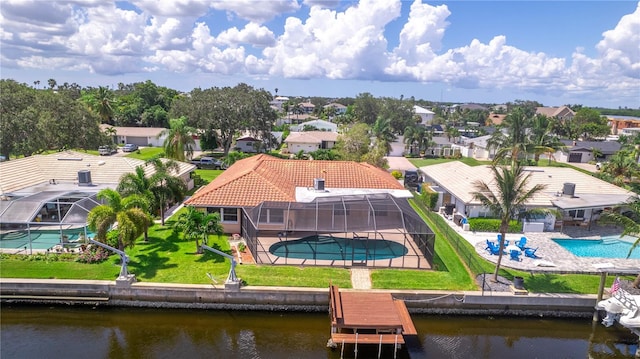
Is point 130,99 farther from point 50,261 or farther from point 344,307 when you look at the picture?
point 344,307

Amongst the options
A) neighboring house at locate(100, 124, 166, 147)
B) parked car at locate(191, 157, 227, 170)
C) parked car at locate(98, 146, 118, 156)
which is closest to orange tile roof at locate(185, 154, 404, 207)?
parked car at locate(191, 157, 227, 170)

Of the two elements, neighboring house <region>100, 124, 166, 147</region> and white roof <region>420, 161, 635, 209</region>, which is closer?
white roof <region>420, 161, 635, 209</region>

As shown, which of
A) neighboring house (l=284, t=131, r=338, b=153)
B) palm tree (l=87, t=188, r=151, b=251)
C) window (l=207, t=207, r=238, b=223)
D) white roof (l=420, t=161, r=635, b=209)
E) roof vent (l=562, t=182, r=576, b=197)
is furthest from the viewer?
neighboring house (l=284, t=131, r=338, b=153)

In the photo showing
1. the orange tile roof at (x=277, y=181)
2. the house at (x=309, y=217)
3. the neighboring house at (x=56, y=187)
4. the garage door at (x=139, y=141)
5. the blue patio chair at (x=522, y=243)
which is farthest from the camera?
the garage door at (x=139, y=141)

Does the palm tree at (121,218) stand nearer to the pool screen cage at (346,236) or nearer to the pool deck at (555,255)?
the pool screen cage at (346,236)

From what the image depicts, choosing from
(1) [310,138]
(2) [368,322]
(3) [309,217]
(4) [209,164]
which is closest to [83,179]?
(3) [309,217]

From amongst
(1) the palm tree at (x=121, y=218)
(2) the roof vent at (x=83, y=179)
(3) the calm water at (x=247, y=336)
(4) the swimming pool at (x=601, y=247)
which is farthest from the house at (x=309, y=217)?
(4) the swimming pool at (x=601, y=247)

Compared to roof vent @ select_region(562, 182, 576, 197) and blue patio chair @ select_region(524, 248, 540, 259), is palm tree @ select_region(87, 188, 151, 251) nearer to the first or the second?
blue patio chair @ select_region(524, 248, 540, 259)
